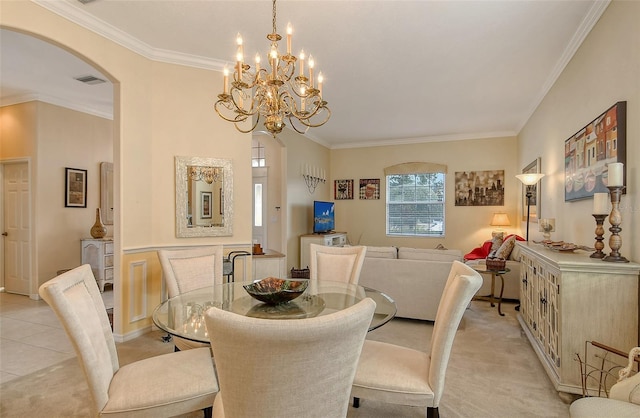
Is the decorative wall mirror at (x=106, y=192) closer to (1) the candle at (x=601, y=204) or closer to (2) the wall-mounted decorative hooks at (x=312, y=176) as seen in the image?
(2) the wall-mounted decorative hooks at (x=312, y=176)

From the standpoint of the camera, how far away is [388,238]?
7.80 metres

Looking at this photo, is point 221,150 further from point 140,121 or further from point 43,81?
point 43,81

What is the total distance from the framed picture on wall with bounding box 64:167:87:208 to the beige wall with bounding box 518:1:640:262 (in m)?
6.36

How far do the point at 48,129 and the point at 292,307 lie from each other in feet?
16.6

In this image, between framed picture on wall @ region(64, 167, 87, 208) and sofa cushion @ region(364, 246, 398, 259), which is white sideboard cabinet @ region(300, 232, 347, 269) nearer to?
sofa cushion @ region(364, 246, 398, 259)

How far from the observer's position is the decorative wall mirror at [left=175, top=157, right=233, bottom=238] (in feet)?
12.0

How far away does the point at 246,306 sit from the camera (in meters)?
2.03

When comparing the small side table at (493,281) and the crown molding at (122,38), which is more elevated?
the crown molding at (122,38)

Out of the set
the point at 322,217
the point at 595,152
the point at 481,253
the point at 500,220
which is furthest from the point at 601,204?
the point at 322,217

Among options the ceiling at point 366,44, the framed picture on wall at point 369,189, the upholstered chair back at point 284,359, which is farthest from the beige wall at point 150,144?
the framed picture on wall at point 369,189

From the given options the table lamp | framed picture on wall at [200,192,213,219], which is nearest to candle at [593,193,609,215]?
framed picture on wall at [200,192,213,219]

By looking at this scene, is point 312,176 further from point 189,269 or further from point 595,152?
point 595,152

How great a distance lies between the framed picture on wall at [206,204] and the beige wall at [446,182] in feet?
15.6

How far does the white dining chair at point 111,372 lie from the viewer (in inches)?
53.7
